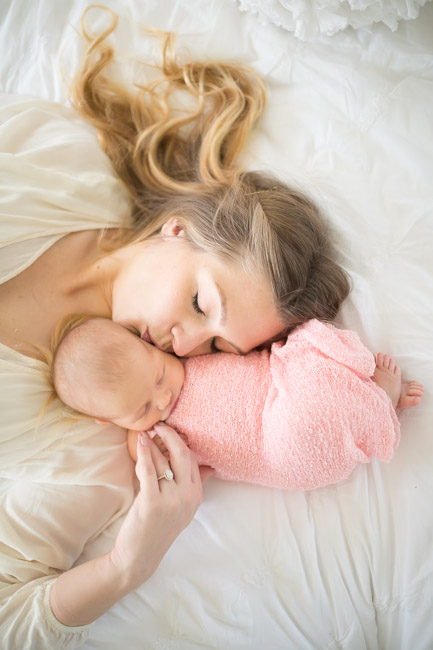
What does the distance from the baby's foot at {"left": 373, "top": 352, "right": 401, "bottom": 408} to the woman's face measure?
0.97ft

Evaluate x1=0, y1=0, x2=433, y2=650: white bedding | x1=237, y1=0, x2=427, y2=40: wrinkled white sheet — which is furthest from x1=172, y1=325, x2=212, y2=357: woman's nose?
x1=237, y1=0, x2=427, y2=40: wrinkled white sheet

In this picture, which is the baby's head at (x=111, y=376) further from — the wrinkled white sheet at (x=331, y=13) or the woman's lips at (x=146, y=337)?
the wrinkled white sheet at (x=331, y=13)

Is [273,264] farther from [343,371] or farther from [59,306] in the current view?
[59,306]

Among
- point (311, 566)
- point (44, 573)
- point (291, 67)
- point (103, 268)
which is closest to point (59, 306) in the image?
point (103, 268)

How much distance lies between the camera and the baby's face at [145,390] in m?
1.28

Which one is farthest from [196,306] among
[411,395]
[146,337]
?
[411,395]

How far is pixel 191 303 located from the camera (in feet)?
4.54

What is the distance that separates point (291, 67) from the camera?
1699 millimetres

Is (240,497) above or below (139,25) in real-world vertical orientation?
below

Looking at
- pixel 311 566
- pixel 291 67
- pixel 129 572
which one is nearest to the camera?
pixel 129 572

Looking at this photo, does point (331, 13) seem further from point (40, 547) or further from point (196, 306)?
point (40, 547)

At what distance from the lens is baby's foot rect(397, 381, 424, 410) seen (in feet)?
4.46

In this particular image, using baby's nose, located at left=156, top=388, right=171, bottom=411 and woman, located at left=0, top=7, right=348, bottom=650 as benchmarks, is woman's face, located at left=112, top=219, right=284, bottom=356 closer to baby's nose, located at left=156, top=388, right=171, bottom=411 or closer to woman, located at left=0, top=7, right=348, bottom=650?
woman, located at left=0, top=7, right=348, bottom=650

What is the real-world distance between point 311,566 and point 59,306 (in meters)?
1.00
